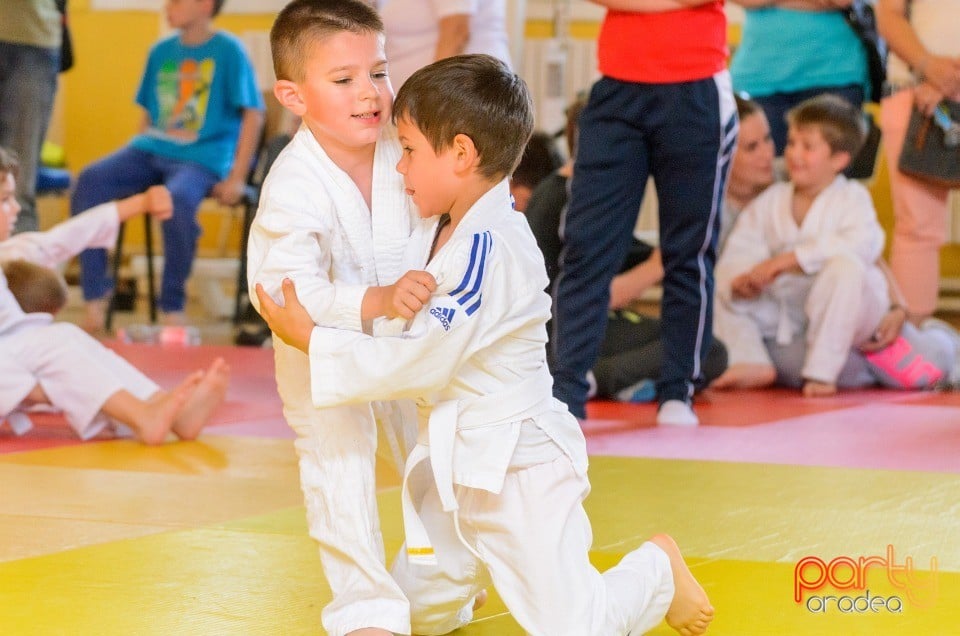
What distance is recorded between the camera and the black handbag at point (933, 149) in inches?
188

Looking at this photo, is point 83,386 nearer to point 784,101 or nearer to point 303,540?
point 303,540

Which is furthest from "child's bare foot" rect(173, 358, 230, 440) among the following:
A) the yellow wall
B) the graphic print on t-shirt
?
the yellow wall

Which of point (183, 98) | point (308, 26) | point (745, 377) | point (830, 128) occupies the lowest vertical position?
point (745, 377)

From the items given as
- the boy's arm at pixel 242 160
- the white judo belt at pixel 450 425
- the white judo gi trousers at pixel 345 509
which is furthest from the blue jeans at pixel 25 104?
the white judo belt at pixel 450 425

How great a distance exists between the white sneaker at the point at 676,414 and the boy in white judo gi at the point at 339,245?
75.3 inches

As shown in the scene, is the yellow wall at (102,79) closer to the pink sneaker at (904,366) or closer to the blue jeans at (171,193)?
the blue jeans at (171,193)

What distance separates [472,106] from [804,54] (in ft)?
11.8

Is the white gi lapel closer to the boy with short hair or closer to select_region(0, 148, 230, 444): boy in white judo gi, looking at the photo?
select_region(0, 148, 230, 444): boy in white judo gi

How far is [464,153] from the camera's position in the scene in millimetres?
1791

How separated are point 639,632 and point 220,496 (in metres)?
1.19

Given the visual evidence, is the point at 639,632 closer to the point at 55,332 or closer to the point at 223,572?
the point at 223,572

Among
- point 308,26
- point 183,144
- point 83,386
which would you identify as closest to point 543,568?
point 308,26

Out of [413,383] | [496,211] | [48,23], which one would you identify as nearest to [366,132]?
[496,211]

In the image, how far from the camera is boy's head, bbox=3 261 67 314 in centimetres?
349
